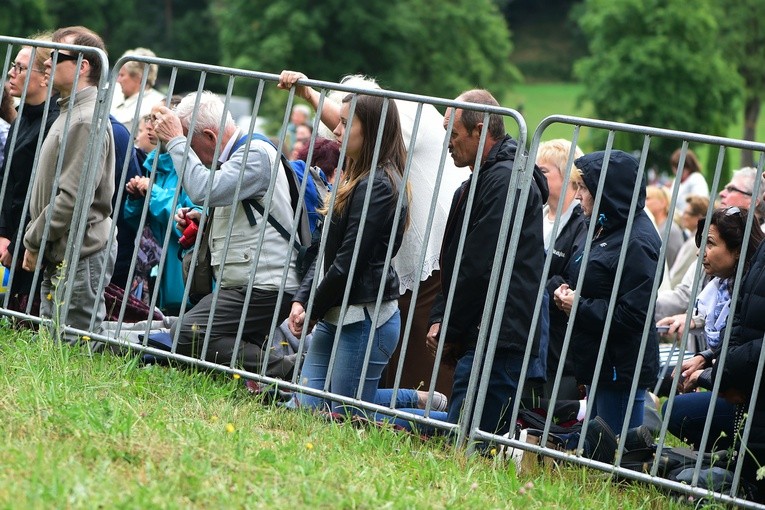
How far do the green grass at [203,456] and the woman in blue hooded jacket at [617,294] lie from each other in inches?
23.4

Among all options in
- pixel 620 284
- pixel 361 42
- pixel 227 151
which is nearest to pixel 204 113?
pixel 227 151

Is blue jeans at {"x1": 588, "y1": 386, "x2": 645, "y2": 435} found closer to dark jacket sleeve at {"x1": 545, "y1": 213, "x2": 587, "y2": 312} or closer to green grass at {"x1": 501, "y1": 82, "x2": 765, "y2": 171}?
dark jacket sleeve at {"x1": 545, "y1": 213, "x2": 587, "y2": 312}

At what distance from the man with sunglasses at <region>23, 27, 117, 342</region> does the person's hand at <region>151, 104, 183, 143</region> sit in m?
0.44

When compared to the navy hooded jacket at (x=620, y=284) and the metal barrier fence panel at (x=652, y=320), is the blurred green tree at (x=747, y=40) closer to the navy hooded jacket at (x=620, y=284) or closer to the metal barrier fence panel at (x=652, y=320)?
the navy hooded jacket at (x=620, y=284)

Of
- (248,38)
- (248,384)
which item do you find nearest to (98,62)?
(248,384)

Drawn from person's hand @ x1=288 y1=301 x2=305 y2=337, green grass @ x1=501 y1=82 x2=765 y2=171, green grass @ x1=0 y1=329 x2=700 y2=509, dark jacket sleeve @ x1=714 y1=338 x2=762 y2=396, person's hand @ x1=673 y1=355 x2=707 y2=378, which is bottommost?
green grass @ x1=0 y1=329 x2=700 y2=509

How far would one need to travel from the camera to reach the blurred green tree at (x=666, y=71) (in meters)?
47.8

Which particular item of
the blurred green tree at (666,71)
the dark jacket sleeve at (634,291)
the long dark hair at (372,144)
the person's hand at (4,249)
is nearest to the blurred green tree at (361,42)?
the blurred green tree at (666,71)

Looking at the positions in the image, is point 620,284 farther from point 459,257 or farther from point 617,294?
point 459,257

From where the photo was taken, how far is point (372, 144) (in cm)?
549

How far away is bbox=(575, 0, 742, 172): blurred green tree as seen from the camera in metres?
47.8

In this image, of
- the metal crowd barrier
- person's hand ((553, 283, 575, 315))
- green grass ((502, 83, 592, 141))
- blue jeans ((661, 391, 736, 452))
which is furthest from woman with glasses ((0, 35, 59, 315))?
green grass ((502, 83, 592, 141))

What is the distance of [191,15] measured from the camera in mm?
72062

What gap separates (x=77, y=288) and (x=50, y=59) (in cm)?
122
